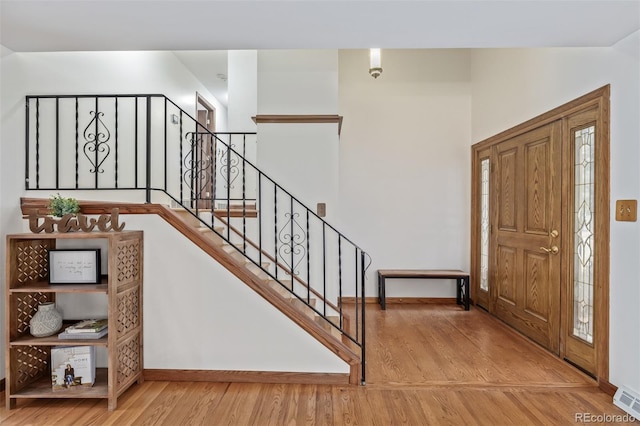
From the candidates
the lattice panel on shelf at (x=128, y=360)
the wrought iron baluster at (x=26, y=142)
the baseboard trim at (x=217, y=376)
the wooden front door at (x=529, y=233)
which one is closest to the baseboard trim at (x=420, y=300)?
the wooden front door at (x=529, y=233)

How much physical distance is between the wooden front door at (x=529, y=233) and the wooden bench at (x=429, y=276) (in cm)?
38

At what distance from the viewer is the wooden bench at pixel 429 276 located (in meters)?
4.46

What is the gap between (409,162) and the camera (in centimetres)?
482

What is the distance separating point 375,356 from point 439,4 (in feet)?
8.47

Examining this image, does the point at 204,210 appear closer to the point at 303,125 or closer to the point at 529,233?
the point at 303,125

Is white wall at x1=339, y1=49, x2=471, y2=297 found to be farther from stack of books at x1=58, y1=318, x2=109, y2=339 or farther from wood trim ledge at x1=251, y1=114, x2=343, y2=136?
stack of books at x1=58, y1=318, x2=109, y2=339

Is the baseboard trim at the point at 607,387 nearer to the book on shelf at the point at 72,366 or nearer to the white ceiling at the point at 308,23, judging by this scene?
the white ceiling at the point at 308,23

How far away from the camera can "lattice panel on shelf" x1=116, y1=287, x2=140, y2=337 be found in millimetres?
2324

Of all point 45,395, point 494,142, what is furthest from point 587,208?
point 45,395

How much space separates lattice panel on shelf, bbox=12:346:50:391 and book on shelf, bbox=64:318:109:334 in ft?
1.03

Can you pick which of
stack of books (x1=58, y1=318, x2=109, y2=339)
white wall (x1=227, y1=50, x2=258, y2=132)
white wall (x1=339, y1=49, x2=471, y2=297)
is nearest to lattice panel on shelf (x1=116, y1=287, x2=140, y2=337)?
stack of books (x1=58, y1=318, x2=109, y2=339)

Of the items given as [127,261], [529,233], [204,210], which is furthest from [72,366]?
[529,233]

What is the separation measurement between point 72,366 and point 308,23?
2.60 meters

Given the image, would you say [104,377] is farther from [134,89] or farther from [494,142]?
[494,142]
